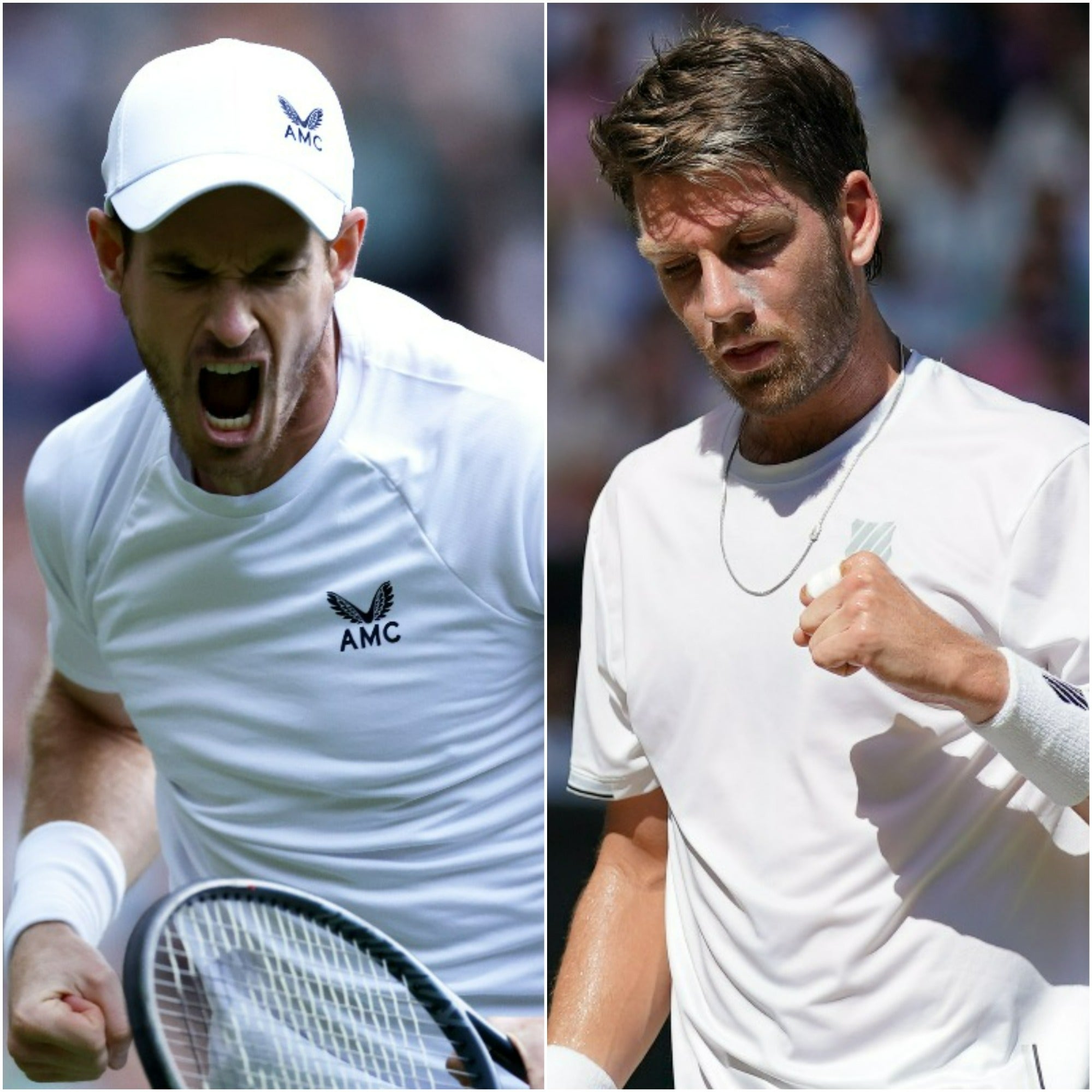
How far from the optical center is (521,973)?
251 centimetres

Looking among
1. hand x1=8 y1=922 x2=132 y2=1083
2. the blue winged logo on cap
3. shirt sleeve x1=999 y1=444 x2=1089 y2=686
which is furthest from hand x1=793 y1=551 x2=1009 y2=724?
A: hand x1=8 y1=922 x2=132 y2=1083

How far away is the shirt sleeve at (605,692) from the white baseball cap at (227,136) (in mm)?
576

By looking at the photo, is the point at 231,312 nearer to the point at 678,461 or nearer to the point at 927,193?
the point at 678,461

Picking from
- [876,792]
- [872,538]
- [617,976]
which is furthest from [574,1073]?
[872,538]

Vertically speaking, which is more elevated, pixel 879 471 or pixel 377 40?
pixel 377 40

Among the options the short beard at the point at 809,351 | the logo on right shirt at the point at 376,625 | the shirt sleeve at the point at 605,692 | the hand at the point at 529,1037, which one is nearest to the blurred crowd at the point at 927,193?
the shirt sleeve at the point at 605,692

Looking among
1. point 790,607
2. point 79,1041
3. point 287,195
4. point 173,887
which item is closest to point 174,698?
point 173,887

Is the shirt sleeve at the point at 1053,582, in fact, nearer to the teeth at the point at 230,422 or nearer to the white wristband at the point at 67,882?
the teeth at the point at 230,422

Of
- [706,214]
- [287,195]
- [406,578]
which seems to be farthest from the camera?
[406,578]

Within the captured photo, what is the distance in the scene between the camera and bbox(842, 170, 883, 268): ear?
2.11m

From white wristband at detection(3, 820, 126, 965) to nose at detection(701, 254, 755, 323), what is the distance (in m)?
1.22

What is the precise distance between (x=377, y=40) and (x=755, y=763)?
46.9 inches

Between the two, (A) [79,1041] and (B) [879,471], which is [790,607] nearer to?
(B) [879,471]

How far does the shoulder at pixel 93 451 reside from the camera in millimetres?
2479
